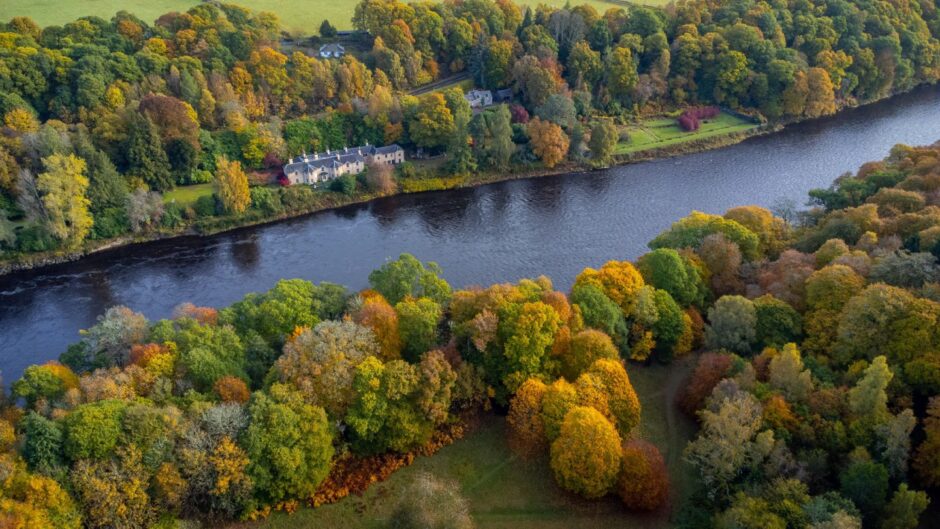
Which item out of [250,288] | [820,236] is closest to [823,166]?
[820,236]

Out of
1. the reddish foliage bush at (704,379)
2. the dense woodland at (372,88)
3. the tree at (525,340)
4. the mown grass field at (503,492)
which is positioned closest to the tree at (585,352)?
the tree at (525,340)

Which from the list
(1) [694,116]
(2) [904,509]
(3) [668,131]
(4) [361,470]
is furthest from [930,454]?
(1) [694,116]

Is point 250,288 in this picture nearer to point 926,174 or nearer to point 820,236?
point 820,236

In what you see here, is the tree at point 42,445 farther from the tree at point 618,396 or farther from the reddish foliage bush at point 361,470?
the tree at point 618,396

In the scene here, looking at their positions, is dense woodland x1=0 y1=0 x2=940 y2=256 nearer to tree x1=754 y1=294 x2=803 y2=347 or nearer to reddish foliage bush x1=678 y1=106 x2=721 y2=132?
reddish foliage bush x1=678 y1=106 x2=721 y2=132

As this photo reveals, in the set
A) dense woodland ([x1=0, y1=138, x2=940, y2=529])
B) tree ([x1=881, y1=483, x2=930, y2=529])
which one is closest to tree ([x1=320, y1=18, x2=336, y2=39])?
dense woodland ([x1=0, y1=138, x2=940, y2=529])

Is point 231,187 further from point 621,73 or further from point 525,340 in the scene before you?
point 621,73

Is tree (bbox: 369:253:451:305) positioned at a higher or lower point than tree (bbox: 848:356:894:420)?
higher
